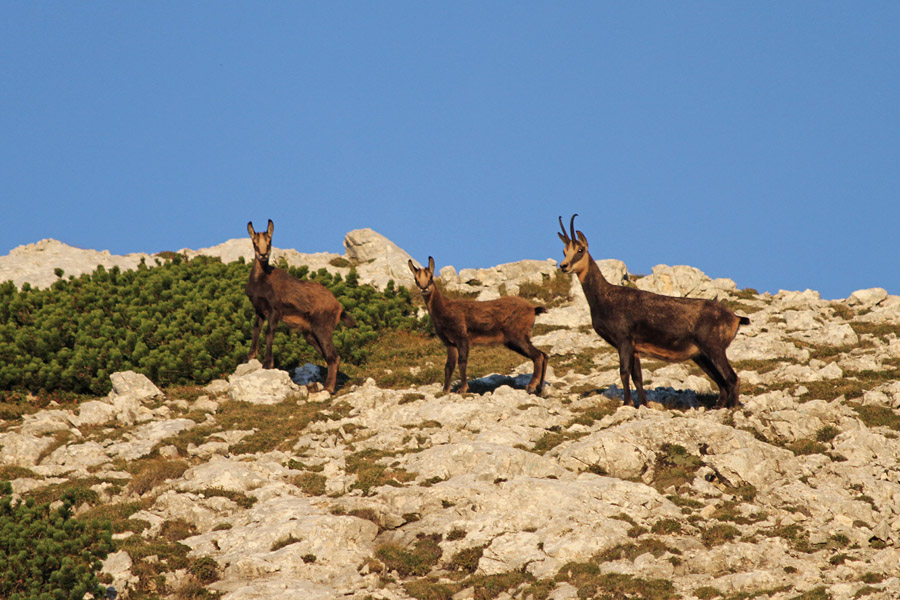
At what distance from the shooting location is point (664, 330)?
20.8 meters

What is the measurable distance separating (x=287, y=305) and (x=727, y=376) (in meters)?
11.4

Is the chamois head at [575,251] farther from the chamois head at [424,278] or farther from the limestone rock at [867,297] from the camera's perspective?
the limestone rock at [867,297]

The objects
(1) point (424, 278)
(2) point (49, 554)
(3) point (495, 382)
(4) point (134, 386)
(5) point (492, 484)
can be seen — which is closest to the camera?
(2) point (49, 554)

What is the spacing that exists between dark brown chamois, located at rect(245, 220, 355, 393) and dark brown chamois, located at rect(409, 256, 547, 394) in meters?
3.53

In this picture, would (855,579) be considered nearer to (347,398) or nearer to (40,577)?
(40,577)

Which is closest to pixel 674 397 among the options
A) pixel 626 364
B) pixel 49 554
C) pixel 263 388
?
pixel 626 364

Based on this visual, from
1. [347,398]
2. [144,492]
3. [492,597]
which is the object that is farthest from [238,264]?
[492,597]

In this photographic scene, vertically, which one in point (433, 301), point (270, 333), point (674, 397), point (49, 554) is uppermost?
point (433, 301)

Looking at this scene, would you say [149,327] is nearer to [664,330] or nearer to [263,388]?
[263,388]

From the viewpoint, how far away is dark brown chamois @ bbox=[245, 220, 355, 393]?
2492 cm

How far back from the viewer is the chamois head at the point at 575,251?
2169 cm

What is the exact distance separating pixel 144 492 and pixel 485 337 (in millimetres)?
9174

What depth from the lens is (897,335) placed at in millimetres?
27828

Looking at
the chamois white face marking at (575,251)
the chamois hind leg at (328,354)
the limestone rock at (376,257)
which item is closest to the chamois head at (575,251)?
the chamois white face marking at (575,251)
